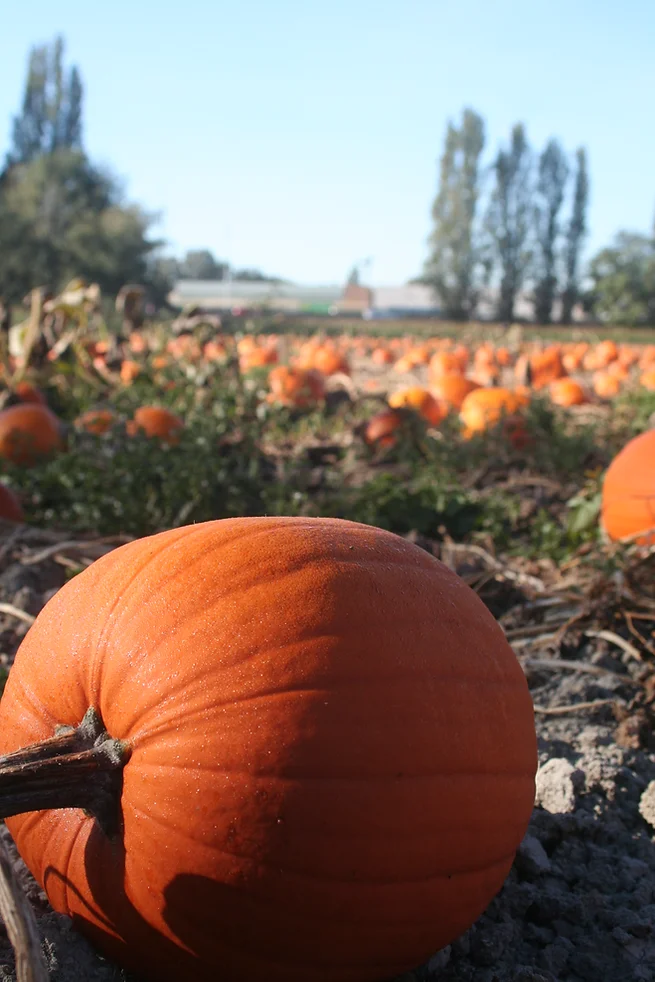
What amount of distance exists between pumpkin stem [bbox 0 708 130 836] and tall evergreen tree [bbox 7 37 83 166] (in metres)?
63.2

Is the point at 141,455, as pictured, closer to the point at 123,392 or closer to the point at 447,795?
the point at 123,392

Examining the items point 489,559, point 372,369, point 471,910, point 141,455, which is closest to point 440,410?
point 141,455

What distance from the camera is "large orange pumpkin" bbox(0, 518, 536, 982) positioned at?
52.4 inches

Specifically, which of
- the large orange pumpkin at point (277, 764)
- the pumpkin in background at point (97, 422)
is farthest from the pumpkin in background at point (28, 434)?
the large orange pumpkin at point (277, 764)

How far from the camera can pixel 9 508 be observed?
14.3ft

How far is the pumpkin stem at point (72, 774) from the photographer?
135 centimetres

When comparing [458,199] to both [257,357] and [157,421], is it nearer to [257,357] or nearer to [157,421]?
[257,357]

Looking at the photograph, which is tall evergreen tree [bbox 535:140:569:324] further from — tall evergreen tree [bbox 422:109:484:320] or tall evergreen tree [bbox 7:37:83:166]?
tall evergreen tree [bbox 7:37:83:166]

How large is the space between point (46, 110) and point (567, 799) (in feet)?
213

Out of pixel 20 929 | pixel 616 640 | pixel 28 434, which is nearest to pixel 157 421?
pixel 28 434

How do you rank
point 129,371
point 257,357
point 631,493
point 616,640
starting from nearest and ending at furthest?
point 616,640 < point 631,493 < point 129,371 < point 257,357

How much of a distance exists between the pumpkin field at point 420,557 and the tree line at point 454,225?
28.8 m

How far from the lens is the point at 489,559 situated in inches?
142

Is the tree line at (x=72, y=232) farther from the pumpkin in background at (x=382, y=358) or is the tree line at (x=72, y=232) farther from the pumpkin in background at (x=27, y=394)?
the pumpkin in background at (x=27, y=394)
